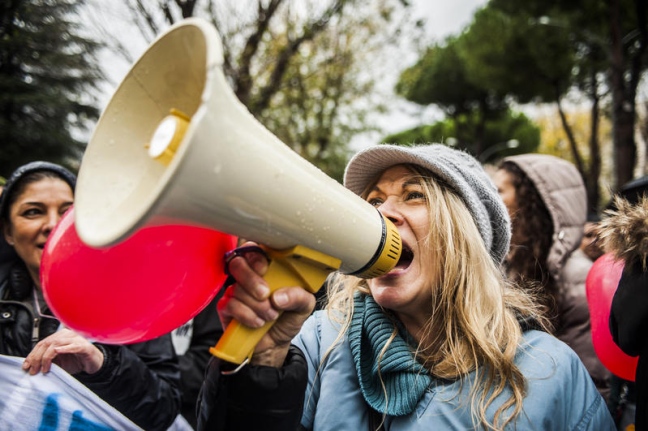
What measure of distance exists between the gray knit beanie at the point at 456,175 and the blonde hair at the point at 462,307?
39mm

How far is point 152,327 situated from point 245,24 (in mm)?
6155

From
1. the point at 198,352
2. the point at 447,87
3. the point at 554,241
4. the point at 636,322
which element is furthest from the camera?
the point at 447,87

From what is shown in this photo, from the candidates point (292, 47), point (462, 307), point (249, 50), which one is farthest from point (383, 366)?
point (292, 47)

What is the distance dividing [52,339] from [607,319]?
1.86 metres

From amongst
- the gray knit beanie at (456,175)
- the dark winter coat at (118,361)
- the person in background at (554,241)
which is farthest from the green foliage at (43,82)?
the person in background at (554,241)

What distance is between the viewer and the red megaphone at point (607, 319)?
5.12 feet

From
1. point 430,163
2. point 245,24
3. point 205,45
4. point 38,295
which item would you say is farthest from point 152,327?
point 245,24

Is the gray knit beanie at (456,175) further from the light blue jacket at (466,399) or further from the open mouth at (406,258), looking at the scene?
the light blue jacket at (466,399)

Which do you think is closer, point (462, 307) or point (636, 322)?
point (636, 322)

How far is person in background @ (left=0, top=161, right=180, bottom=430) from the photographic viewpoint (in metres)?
1.43

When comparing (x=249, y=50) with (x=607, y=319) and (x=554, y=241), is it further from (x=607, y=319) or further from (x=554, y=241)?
(x=607, y=319)

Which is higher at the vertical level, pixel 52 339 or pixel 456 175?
pixel 456 175

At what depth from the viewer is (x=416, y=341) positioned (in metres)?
1.53

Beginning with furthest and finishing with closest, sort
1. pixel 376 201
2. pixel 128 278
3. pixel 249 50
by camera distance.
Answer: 1. pixel 249 50
2. pixel 376 201
3. pixel 128 278
